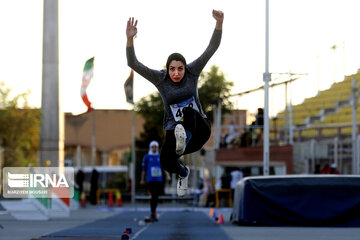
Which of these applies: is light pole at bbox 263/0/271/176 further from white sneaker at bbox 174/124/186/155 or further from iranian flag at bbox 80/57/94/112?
white sneaker at bbox 174/124/186/155

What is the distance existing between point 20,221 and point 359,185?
27.9 ft

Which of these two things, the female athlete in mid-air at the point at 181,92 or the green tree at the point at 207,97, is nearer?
the female athlete in mid-air at the point at 181,92

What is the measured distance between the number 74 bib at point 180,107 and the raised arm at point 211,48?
0.35 m

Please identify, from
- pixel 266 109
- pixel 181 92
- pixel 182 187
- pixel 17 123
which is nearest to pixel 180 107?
pixel 181 92

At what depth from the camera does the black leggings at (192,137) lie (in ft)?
37.7

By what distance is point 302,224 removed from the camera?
74.1 feet

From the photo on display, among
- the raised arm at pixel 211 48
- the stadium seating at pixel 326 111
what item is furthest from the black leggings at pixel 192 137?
the stadium seating at pixel 326 111

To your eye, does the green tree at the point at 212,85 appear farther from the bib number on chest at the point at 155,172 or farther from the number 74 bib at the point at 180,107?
the number 74 bib at the point at 180,107

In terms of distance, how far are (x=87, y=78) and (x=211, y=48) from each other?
2480 centimetres

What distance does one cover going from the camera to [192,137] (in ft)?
38.0

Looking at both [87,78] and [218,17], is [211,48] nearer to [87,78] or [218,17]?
[218,17]

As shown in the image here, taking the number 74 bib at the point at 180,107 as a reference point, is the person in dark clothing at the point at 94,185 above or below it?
below

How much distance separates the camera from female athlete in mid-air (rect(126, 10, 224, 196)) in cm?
1144

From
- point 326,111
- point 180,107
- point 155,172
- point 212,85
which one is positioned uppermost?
point 212,85
